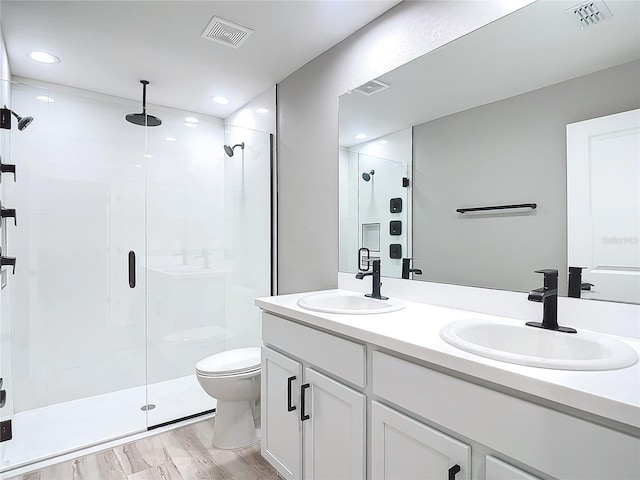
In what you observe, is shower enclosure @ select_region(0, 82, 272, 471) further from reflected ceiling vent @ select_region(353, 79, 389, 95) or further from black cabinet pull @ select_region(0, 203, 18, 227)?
reflected ceiling vent @ select_region(353, 79, 389, 95)

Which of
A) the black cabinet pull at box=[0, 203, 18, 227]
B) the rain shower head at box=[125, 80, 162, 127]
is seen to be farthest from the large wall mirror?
the black cabinet pull at box=[0, 203, 18, 227]

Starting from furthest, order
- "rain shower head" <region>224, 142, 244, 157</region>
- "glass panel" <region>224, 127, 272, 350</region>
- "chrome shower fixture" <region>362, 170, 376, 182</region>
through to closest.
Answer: "rain shower head" <region>224, 142, 244, 157</region> < "glass panel" <region>224, 127, 272, 350</region> < "chrome shower fixture" <region>362, 170, 376, 182</region>

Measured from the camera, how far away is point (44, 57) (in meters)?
2.33

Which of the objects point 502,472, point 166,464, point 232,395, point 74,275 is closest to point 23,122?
point 74,275

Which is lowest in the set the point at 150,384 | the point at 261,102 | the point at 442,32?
the point at 150,384

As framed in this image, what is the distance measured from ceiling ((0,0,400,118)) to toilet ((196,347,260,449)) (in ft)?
6.37

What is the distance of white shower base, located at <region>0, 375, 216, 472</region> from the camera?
2098 mm

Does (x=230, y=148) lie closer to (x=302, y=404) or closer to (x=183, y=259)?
(x=183, y=259)

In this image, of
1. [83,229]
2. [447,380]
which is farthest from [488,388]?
[83,229]

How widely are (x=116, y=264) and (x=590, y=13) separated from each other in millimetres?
2896

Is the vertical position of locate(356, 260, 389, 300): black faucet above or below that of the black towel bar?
below

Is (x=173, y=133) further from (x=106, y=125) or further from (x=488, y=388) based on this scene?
(x=488, y=388)

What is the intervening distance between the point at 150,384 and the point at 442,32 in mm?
2855

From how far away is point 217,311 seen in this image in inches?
116
